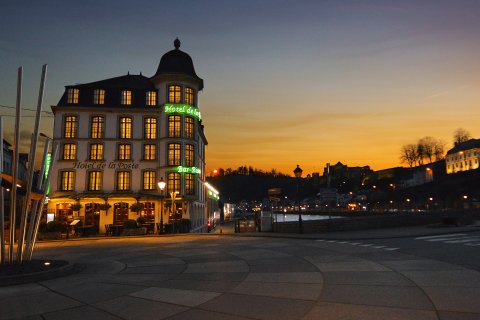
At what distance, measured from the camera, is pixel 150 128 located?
38.5 metres

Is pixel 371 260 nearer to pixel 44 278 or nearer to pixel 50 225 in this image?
pixel 44 278

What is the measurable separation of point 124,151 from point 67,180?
6.12 metres

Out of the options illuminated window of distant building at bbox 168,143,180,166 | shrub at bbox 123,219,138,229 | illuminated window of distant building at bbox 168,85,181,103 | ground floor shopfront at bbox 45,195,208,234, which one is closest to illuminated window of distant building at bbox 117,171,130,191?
ground floor shopfront at bbox 45,195,208,234

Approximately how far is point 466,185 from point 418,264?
12551cm

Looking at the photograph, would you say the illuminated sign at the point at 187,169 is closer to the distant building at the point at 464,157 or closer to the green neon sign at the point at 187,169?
the green neon sign at the point at 187,169

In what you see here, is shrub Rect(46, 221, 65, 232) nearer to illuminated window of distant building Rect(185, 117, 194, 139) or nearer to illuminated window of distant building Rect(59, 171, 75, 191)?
illuminated window of distant building Rect(59, 171, 75, 191)

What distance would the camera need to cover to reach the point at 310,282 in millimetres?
9742

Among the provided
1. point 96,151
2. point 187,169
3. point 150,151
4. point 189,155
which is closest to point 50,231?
point 96,151

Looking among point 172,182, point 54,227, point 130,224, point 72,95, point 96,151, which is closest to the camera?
point 54,227

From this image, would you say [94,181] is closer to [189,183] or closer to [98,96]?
[98,96]

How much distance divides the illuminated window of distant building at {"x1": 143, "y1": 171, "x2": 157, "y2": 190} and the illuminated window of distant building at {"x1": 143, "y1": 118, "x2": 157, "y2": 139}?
381cm

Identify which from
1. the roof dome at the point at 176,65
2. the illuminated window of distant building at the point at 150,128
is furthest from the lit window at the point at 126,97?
the roof dome at the point at 176,65

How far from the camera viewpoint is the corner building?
36500 millimetres

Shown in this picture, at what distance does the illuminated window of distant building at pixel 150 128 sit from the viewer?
126 ft
